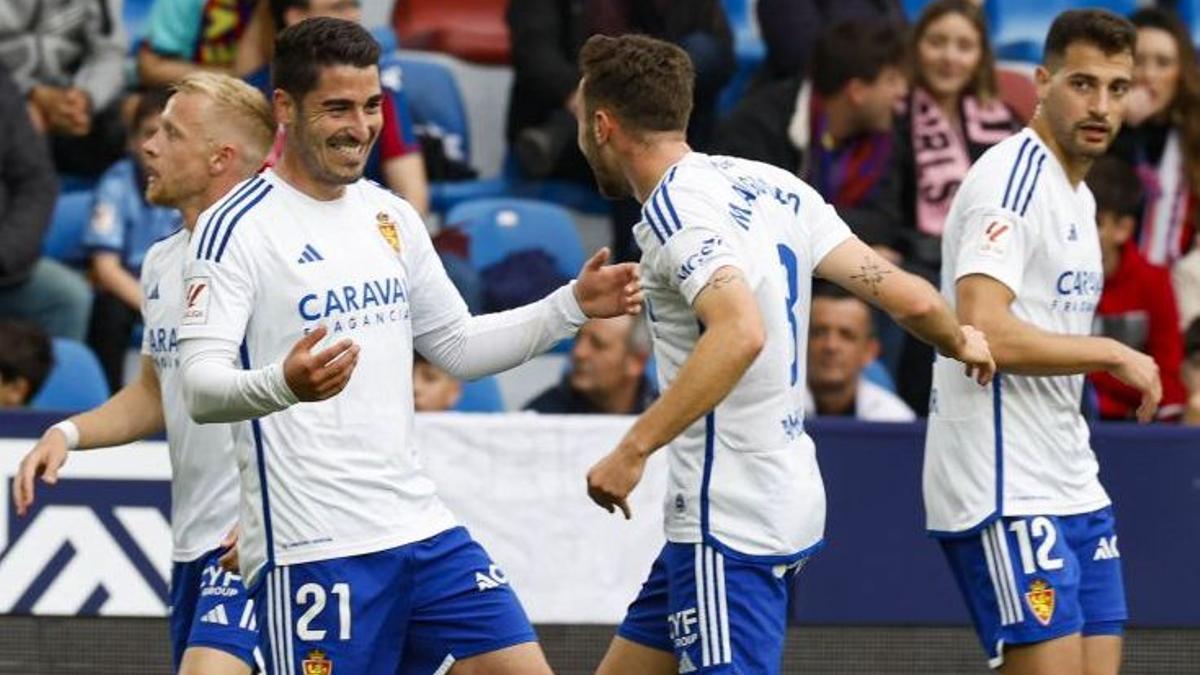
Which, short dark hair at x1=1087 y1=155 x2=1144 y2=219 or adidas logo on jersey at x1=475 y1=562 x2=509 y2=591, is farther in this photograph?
short dark hair at x1=1087 y1=155 x2=1144 y2=219

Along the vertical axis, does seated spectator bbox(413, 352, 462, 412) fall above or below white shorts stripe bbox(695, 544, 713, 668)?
above

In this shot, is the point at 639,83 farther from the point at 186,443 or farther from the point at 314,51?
the point at 186,443

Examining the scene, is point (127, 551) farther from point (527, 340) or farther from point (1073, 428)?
point (1073, 428)

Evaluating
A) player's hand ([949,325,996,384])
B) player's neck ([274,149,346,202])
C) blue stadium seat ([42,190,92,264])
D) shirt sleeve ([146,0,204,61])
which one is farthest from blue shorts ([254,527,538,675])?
shirt sleeve ([146,0,204,61])

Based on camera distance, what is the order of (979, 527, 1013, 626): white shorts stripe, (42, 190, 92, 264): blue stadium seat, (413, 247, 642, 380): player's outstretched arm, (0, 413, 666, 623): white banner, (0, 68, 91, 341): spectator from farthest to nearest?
(42, 190, 92, 264): blue stadium seat, (0, 68, 91, 341): spectator, (0, 413, 666, 623): white banner, (979, 527, 1013, 626): white shorts stripe, (413, 247, 642, 380): player's outstretched arm

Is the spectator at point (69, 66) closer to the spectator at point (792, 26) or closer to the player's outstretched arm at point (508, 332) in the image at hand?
the spectator at point (792, 26)

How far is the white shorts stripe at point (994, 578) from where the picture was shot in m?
6.61

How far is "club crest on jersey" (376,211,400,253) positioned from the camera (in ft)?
19.3

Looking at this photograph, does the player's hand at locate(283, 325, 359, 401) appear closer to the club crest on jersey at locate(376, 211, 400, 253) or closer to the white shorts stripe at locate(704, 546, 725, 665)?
the club crest on jersey at locate(376, 211, 400, 253)

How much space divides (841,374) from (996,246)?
2.93 meters

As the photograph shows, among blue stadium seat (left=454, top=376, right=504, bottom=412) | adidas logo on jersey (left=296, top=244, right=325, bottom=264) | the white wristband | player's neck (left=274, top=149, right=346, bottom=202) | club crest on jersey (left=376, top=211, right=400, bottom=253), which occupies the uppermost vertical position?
player's neck (left=274, top=149, right=346, bottom=202)

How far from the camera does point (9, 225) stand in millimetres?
10008

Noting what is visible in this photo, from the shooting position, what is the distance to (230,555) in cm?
618

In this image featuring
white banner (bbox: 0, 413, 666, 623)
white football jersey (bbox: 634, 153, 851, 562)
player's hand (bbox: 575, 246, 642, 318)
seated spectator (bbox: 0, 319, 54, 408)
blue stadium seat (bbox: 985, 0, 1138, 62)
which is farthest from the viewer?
blue stadium seat (bbox: 985, 0, 1138, 62)
